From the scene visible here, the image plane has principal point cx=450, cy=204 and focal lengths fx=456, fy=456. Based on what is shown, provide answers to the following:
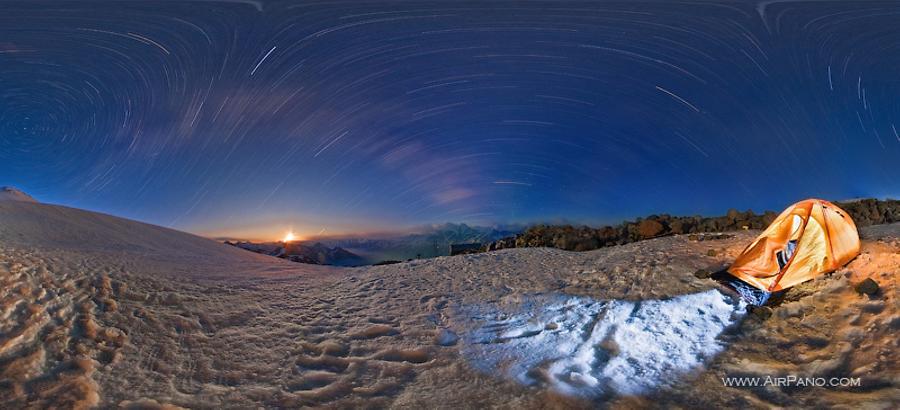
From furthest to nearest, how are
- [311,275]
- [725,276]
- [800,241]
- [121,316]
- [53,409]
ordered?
[311,275] < [725,276] < [800,241] < [121,316] < [53,409]

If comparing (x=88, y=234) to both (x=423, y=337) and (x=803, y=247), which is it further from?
(x=803, y=247)

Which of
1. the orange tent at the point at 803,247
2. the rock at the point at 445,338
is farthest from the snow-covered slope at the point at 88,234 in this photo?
the orange tent at the point at 803,247

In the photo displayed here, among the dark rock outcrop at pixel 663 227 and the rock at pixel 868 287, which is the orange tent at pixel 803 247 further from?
the dark rock outcrop at pixel 663 227

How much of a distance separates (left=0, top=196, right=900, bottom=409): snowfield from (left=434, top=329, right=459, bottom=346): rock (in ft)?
0.16

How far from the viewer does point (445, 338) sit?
758 centimetres

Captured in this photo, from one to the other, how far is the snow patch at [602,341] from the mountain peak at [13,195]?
15529 millimetres

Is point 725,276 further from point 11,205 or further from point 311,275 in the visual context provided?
point 11,205

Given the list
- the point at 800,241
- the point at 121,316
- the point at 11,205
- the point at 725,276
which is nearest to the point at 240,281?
the point at 121,316

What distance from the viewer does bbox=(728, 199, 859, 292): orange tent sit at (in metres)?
8.38

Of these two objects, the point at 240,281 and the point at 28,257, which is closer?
the point at 28,257

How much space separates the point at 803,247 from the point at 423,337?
7.32 m

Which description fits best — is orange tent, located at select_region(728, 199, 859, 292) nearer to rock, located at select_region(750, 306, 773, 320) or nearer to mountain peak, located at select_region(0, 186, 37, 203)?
rock, located at select_region(750, 306, 773, 320)

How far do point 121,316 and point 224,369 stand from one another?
8.47ft

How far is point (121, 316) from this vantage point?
7.48 meters
